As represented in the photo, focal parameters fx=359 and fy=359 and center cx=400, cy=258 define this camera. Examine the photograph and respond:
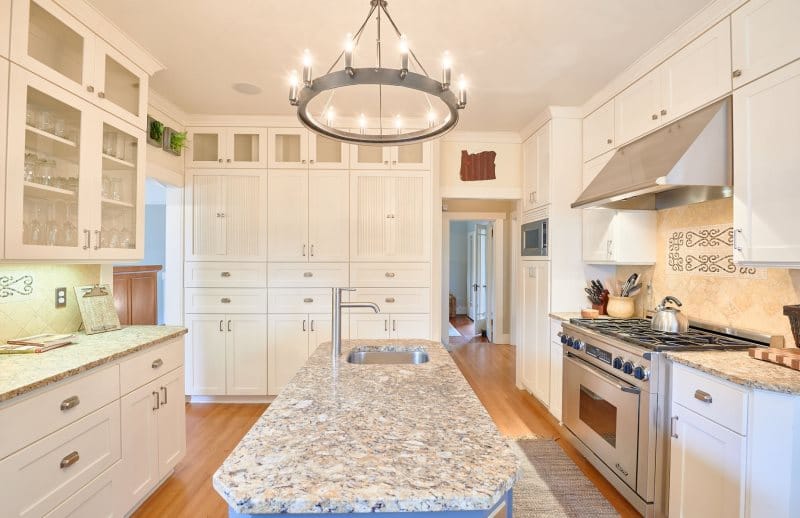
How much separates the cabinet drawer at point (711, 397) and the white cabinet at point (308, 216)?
2.55 m

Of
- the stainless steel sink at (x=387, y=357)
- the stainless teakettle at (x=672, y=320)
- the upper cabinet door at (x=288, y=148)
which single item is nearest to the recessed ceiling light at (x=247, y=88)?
the upper cabinet door at (x=288, y=148)

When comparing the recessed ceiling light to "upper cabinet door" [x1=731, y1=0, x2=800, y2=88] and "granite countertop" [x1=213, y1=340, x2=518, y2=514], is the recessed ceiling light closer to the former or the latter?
"granite countertop" [x1=213, y1=340, x2=518, y2=514]

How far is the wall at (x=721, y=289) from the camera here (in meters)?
1.78

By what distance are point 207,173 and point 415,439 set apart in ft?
10.8

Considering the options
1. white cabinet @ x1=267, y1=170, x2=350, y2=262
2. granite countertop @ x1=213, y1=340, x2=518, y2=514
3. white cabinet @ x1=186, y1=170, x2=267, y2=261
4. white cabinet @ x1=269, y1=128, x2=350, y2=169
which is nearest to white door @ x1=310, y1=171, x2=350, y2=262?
white cabinet @ x1=267, y1=170, x2=350, y2=262

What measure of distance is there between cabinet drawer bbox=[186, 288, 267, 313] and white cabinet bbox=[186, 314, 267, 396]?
6 centimetres

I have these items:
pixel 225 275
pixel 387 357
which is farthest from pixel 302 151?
pixel 387 357

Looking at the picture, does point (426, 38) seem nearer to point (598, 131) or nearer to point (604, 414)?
point (598, 131)

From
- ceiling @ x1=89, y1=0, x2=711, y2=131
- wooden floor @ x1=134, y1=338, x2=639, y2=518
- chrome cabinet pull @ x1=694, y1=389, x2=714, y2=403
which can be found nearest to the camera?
chrome cabinet pull @ x1=694, y1=389, x2=714, y2=403

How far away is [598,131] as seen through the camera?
283cm

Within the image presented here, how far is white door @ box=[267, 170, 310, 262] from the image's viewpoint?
334cm

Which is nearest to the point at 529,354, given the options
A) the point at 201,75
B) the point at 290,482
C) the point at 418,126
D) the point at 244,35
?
the point at 418,126

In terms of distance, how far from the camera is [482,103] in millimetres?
3031

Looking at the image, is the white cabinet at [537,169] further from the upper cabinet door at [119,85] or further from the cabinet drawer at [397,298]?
the upper cabinet door at [119,85]
